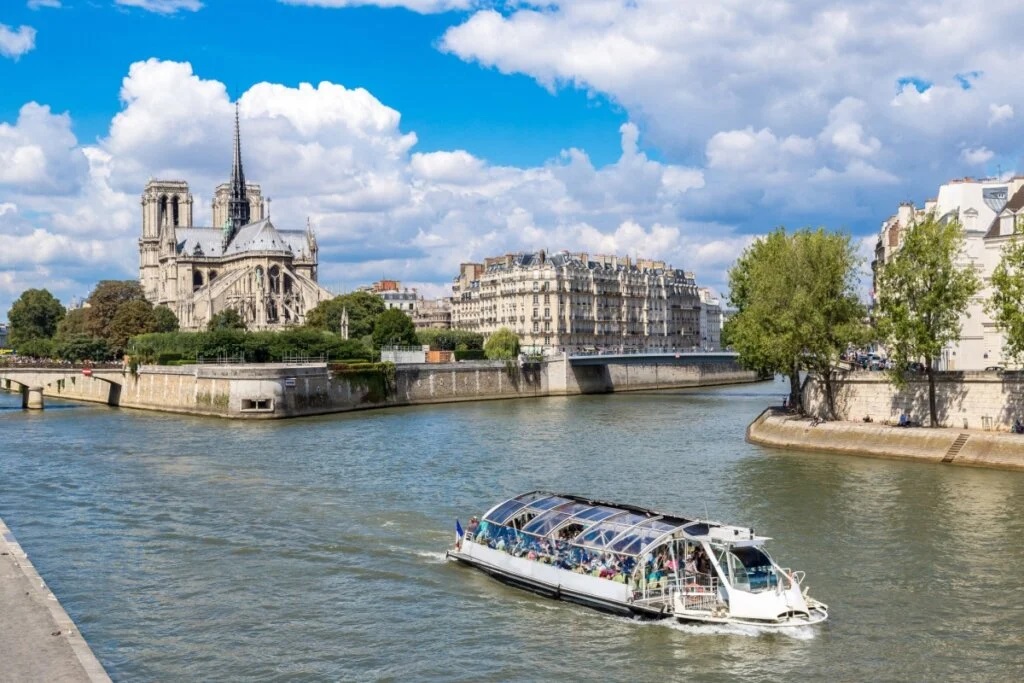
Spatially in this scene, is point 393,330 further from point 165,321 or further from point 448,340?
point 165,321

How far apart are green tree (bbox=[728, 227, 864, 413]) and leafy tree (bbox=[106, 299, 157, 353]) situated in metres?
78.3

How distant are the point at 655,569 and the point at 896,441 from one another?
84.8ft

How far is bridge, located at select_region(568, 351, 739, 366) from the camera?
344ft

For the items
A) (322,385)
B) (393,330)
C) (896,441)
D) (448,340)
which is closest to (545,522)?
(896,441)

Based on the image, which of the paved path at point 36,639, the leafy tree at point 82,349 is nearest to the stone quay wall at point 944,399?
the paved path at point 36,639

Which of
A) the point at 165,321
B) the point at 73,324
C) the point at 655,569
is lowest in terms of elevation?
the point at 655,569

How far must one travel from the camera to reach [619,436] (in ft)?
192

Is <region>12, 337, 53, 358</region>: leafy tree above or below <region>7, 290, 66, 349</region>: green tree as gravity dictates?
below

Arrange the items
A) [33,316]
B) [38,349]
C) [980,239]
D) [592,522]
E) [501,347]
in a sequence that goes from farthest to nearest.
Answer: [33,316], [38,349], [501,347], [980,239], [592,522]

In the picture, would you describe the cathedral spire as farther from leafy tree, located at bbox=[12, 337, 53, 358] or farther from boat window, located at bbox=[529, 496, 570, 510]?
boat window, located at bbox=[529, 496, 570, 510]

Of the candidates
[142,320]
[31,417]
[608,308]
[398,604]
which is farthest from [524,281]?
[398,604]

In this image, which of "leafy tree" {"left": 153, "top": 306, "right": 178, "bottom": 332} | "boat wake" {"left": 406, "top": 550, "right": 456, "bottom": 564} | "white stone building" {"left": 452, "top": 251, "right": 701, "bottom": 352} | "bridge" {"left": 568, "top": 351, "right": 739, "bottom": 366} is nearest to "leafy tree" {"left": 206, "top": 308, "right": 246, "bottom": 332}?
"leafy tree" {"left": 153, "top": 306, "right": 178, "bottom": 332}

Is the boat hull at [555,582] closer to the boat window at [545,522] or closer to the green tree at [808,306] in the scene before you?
the boat window at [545,522]

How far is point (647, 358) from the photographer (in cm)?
10806
